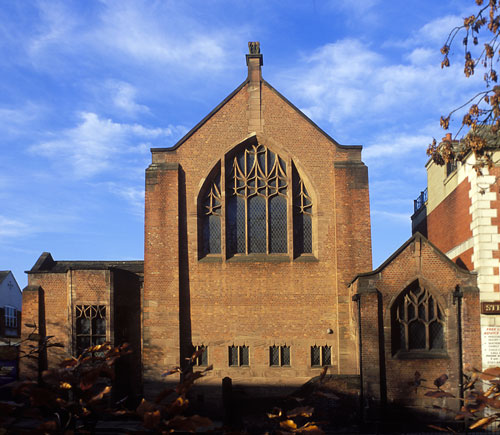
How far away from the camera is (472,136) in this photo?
1017 cm

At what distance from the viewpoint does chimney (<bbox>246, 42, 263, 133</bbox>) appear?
2533cm

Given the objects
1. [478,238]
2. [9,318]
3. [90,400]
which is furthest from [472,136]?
[9,318]

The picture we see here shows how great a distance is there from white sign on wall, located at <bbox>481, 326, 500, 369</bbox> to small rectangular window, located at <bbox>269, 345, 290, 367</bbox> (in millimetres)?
7360

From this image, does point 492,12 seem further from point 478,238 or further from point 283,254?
point 283,254

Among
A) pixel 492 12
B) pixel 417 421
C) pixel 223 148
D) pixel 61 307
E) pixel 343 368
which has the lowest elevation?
pixel 417 421

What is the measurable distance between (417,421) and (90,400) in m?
19.4

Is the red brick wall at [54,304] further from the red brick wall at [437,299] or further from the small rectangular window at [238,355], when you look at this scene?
the red brick wall at [437,299]

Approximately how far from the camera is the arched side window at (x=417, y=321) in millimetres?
21906

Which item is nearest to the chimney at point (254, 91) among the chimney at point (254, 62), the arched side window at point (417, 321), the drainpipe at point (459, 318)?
the chimney at point (254, 62)

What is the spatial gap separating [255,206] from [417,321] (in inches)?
316

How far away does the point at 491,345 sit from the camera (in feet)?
69.7

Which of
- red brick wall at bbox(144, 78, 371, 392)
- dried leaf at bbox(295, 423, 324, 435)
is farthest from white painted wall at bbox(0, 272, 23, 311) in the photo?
dried leaf at bbox(295, 423, 324, 435)

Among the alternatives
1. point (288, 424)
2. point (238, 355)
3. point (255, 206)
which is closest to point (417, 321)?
point (238, 355)

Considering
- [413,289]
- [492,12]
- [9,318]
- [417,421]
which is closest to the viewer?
[492,12]
